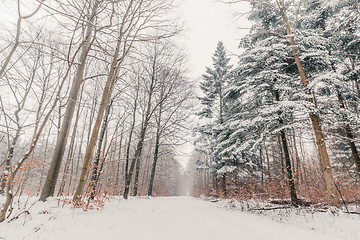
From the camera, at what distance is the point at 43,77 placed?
9617 millimetres

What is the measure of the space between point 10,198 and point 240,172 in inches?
508

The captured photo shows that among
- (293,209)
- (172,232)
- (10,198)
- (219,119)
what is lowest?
(293,209)

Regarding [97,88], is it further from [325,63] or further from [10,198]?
[325,63]

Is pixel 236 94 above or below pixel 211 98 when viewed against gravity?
below

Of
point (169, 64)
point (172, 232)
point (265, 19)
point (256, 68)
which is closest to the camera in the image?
point (172, 232)

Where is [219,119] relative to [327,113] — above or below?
above

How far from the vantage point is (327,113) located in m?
6.18

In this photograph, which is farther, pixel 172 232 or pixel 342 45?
pixel 342 45

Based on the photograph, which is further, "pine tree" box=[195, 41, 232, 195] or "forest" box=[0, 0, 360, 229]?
"pine tree" box=[195, 41, 232, 195]

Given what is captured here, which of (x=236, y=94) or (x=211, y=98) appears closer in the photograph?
(x=236, y=94)

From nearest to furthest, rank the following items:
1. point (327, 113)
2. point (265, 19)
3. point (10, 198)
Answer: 1. point (10, 198)
2. point (327, 113)
3. point (265, 19)

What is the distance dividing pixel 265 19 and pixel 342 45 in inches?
188

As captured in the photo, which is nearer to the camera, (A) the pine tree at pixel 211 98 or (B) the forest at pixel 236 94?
(B) the forest at pixel 236 94

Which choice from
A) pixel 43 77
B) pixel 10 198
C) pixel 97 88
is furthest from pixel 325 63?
pixel 43 77
